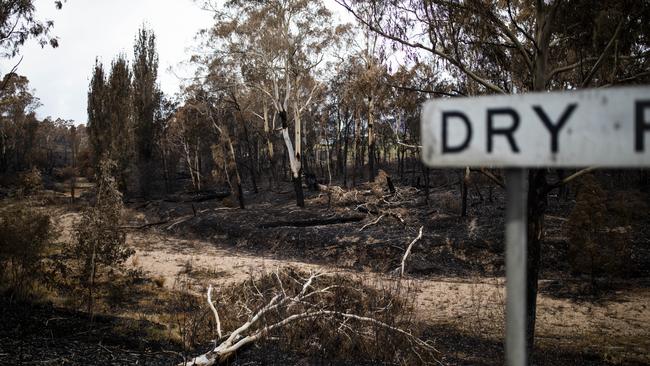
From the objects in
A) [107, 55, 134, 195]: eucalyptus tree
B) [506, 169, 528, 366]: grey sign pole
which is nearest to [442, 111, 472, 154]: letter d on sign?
[506, 169, 528, 366]: grey sign pole

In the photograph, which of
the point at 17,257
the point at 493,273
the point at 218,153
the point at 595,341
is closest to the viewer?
the point at 595,341

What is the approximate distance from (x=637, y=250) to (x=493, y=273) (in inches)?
161

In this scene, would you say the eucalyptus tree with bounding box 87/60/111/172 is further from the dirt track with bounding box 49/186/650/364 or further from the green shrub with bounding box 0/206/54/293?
the green shrub with bounding box 0/206/54/293

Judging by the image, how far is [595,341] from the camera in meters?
6.87

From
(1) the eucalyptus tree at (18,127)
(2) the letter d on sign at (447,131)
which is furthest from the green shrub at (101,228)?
(1) the eucalyptus tree at (18,127)

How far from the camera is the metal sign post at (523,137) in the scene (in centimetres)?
110

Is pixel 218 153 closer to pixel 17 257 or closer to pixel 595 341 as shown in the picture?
pixel 17 257

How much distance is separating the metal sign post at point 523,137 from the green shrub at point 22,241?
30.2 ft

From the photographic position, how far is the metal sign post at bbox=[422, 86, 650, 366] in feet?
3.61

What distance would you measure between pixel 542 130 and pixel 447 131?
250mm

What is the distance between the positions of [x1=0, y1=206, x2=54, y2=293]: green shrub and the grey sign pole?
9235 millimetres

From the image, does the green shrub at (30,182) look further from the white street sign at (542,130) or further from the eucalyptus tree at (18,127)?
the eucalyptus tree at (18,127)

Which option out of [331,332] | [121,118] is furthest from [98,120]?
[331,332]

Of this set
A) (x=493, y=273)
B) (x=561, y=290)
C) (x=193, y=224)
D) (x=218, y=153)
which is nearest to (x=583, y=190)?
(x=561, y=290)
